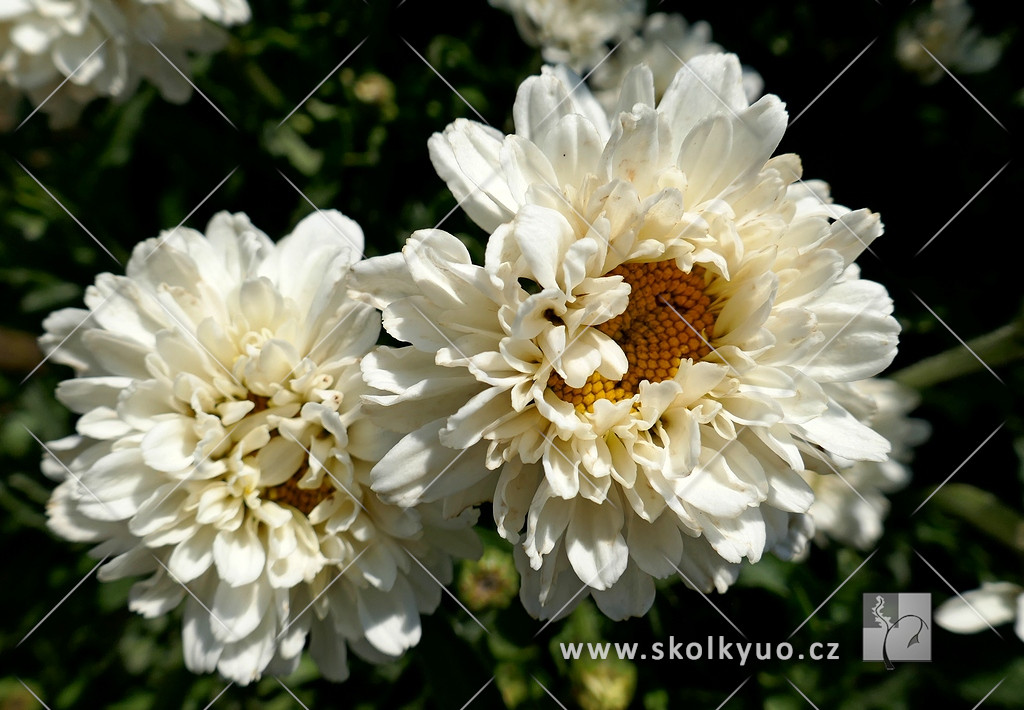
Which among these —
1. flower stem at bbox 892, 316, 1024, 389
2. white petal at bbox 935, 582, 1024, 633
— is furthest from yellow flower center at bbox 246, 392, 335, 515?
flower stem at bbox 892, 316, 1024, 389

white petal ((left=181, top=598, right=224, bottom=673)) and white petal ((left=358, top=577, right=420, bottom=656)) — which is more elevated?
white petal ((left=181, top=598, right=224, bottom=673))

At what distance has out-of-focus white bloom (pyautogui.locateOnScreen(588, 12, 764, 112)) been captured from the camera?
8.78ft

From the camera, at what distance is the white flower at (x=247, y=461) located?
61.8 inches

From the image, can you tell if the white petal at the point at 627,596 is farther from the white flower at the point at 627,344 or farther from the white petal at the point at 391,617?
the white petal at the point at 391,617

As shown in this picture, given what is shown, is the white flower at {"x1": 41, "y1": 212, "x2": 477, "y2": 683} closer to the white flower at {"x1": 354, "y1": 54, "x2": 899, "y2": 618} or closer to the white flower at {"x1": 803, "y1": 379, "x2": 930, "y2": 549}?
the white flower at {"x1": 354, "y1": 54, "x2": 899, "y2": 618}

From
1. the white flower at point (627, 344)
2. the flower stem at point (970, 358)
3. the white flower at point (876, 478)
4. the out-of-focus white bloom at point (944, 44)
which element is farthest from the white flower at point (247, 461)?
the out-of-focus white bloom at point (944, 44)

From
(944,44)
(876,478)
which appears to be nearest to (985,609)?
(876,478)

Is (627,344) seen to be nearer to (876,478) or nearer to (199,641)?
(199,641)

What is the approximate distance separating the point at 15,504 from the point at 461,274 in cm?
207

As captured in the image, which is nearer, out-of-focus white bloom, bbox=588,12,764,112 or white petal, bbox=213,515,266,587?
white petal, bbox=213,515,266,587

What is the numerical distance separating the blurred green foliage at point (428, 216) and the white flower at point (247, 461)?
514mm

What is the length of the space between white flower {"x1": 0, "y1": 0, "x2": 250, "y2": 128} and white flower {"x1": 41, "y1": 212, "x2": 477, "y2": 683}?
74cm

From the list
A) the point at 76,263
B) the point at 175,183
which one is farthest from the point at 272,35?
the point at 76,263

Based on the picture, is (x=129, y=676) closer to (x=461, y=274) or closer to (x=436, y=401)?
(x=436, y=401)
